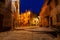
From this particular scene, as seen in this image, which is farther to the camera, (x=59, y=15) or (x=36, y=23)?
(x=36, y=23)

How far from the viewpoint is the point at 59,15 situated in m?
11.2

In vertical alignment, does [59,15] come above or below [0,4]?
below

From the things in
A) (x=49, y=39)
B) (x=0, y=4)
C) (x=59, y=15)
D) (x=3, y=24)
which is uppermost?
(x=0, y=4)

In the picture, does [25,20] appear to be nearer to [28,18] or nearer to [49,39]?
[28,18]

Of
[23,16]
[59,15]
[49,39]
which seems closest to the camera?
[49,39]

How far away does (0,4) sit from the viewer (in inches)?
411

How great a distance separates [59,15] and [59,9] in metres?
0.65

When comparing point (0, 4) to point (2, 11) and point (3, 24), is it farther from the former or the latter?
point (3, 24)

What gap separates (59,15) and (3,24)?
539cm

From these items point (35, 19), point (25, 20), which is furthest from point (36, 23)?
point (25, 20)

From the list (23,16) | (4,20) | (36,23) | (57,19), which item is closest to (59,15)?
(57,19)

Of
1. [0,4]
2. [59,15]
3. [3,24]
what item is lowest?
[3,24]

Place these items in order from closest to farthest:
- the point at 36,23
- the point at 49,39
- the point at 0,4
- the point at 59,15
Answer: the point at 49,39
the point at 0,4
the point at 59,15
the point at 36,23

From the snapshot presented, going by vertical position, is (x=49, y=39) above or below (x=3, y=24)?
below
